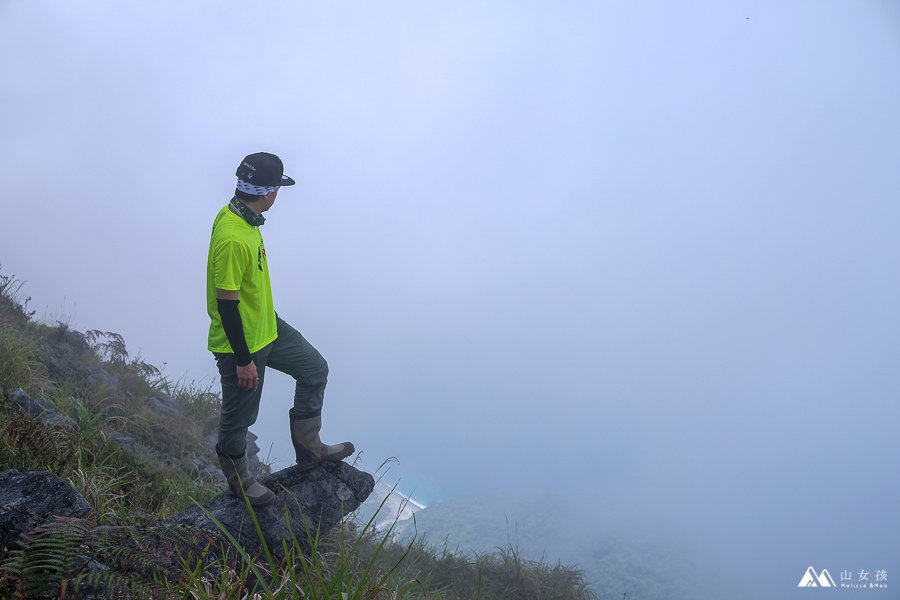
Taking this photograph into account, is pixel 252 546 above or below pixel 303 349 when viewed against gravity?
below

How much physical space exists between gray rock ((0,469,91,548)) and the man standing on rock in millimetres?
1198

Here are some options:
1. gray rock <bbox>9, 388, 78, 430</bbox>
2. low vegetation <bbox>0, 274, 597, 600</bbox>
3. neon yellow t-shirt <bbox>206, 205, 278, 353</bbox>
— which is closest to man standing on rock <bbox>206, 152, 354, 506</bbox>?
neon yellow t-shirt <bbox>206, 205, 278, 353</bbox>

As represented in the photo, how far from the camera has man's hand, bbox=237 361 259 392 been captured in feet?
14.7

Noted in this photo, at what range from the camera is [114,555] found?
277 cm

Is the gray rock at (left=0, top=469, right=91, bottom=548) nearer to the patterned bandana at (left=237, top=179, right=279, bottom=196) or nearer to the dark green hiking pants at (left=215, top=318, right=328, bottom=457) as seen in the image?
the dark green hiking pants at (left=215, top=318, right=328, bottom=457)

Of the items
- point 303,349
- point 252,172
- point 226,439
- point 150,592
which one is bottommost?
point 150,592

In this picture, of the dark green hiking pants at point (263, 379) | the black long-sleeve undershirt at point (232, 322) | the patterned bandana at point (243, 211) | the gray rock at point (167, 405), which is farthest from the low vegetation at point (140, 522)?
the patterned bandana at point (243, 211)

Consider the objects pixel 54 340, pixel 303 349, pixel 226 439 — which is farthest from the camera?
pixel 54 340

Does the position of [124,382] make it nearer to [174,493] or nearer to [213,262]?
[174,493]

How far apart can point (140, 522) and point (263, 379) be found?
3.98ft

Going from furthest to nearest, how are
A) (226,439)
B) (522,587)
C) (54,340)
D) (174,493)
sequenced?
(54,340), (522,587), (174,493), (226,439)

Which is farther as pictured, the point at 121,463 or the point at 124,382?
the point at 124,382

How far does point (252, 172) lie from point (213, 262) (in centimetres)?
69

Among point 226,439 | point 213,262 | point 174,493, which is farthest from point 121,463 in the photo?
point 213,262
